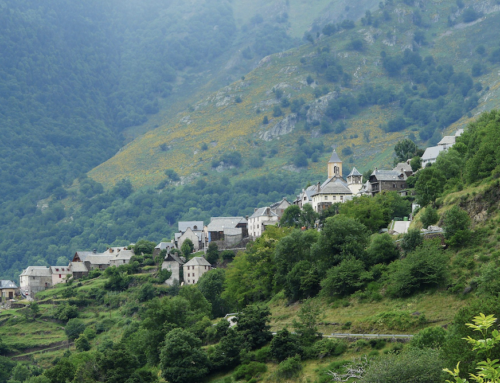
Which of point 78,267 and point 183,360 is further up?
point 78,267

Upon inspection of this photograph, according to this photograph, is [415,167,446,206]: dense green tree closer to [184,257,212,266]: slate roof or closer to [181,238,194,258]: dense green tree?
[184,257,212,266]: slate roof

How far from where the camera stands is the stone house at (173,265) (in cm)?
13825

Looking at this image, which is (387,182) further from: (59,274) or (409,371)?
(59,274)

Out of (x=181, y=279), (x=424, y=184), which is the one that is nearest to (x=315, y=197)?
(x=181, y=279)

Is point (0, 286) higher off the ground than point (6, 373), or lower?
higher

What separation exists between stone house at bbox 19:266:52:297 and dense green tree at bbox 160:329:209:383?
83661 mm

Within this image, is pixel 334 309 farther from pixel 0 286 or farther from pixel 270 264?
pixel 0 286

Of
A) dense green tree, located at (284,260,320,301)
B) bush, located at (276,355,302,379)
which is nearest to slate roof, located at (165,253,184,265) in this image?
dense green tree, located at (284,260,320,301)

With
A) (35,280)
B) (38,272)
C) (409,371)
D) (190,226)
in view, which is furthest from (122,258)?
(409,371)

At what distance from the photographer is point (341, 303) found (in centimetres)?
8956

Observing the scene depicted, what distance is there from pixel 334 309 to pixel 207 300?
28.7m

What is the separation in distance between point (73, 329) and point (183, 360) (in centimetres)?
5169

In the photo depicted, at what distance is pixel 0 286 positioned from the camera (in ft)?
538

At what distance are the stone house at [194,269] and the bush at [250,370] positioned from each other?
5389cm
